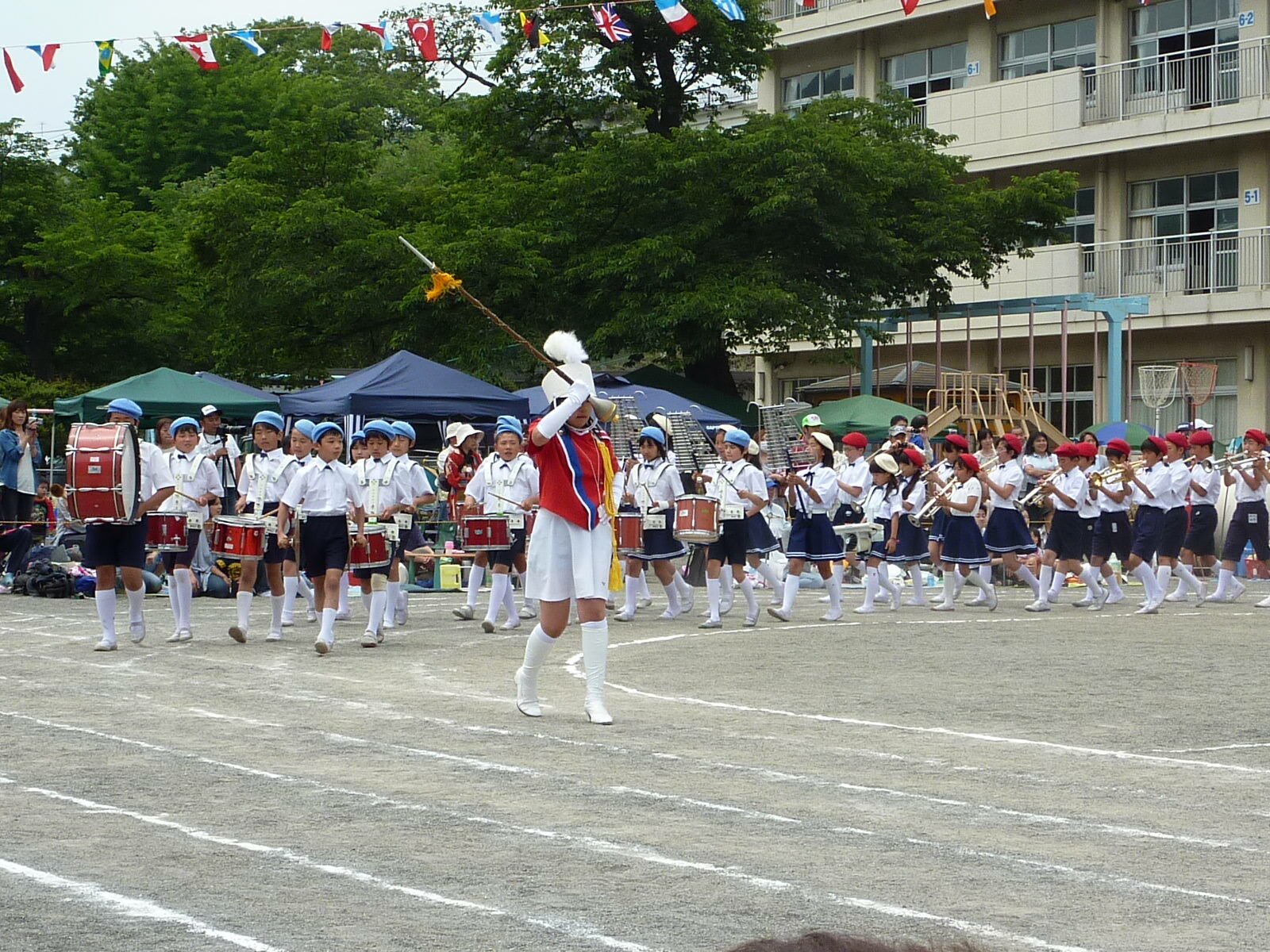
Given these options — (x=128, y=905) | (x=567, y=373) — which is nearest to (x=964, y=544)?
(x=567, y=373)

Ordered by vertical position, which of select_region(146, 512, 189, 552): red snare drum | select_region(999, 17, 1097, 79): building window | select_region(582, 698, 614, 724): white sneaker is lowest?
select_region(582, 698, 614, 724): white sneaker

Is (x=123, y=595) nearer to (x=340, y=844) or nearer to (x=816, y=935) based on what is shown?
(x=340, y=844)

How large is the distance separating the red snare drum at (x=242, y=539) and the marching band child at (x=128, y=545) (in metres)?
0.60

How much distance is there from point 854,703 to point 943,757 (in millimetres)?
2279

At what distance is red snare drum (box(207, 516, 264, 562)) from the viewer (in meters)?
15.1

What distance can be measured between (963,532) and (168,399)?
10.8 metres

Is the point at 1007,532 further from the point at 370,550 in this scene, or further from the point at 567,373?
the point at 567,373

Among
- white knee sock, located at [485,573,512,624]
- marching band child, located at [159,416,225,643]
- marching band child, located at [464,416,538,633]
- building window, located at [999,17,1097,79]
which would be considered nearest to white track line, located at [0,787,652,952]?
marching band child, located at [159,416,225,643]

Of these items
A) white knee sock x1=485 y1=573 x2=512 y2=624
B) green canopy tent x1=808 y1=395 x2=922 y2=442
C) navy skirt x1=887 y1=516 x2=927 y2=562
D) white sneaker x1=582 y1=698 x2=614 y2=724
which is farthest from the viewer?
green canopy tent x1=808 y1=395 x2=922 y2=442

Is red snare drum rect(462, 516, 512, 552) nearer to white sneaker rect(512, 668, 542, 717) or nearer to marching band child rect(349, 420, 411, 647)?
marching band child rect(349, 420, 411, 647)

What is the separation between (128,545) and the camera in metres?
14.7

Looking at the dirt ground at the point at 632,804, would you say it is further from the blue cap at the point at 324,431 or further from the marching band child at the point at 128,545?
the blue cap at the point at 324,431

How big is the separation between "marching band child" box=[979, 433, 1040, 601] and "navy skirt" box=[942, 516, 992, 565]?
47 centimetres

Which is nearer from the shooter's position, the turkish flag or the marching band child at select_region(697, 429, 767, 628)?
the marching band child at select_region(697, 429, 767, 628)
